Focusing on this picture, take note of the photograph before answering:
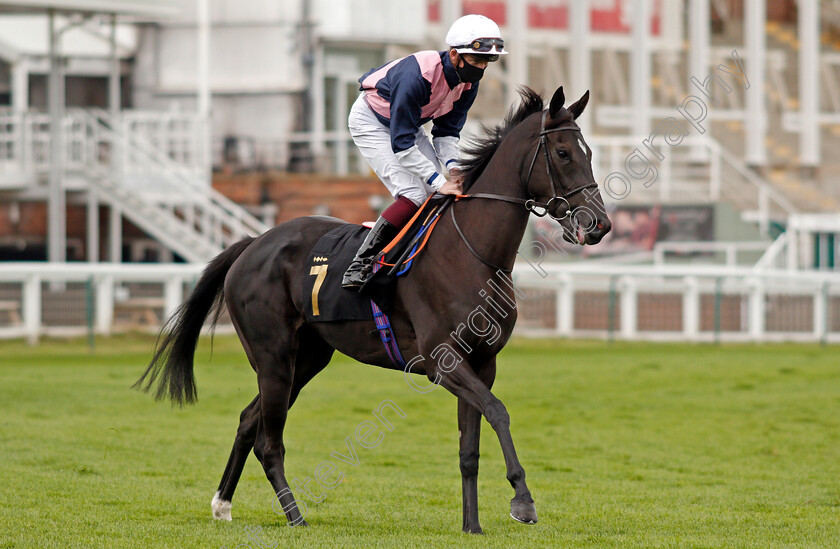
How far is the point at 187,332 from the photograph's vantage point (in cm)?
620

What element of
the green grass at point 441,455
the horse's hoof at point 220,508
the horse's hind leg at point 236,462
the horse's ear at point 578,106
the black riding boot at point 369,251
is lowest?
the green grass at point 441,455

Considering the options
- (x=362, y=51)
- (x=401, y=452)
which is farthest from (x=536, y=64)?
(x=401, y=452)

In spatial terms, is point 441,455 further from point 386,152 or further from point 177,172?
point 177,172

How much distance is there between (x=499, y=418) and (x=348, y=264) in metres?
1.22

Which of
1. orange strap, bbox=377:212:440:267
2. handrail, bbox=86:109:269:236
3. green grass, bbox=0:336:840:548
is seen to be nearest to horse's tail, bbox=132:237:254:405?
green grass, bbox=0:336:840:548

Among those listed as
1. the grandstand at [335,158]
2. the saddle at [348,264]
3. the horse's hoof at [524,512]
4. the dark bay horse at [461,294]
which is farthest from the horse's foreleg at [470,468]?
the grandstand at [335,158]

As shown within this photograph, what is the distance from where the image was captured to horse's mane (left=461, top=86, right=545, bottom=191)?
17.4ft

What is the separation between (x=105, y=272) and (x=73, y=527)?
9.00 metres

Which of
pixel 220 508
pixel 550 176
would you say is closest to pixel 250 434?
pixel 220 508

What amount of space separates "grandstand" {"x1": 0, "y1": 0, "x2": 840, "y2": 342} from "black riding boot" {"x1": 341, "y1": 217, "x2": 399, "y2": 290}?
26.6 ft

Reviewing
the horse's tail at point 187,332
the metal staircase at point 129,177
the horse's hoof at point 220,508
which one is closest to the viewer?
the horse's hoof at point 220,508

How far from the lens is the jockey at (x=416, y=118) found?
5.20 meters

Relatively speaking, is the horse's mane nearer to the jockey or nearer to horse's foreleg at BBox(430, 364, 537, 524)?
the jockey

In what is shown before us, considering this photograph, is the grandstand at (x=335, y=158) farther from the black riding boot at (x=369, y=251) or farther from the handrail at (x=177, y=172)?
the black riding boot at (x=369, y=251)
